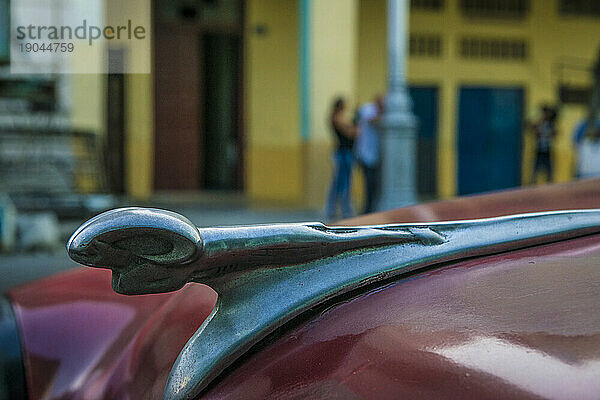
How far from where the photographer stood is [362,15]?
12383mm

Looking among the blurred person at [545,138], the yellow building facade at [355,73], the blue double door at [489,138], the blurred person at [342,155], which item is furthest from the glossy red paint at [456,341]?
the blue double door at [489,138]

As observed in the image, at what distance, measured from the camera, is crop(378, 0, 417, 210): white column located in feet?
23.9

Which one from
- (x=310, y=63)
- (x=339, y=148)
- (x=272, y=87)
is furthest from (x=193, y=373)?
(x=272, y=87)

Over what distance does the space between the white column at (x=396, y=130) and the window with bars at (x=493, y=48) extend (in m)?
5.66

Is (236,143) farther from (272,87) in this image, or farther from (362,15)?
(362,15)

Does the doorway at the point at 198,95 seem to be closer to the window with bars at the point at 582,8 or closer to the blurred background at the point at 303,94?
the blurred background at the point at 303,94

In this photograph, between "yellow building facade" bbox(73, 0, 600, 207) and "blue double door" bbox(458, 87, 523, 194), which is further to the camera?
"blue double door" bbox(458, 87, 523, 194)

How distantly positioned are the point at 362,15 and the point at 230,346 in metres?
12.3

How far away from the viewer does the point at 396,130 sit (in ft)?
24.3

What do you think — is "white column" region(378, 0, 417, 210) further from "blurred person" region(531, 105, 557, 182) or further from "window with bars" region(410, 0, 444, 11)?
"window with bars" region(410, 0, 444, 11)

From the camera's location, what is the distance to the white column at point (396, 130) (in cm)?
727

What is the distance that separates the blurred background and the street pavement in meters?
0.08

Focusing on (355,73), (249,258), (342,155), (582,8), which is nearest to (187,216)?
(342,155)


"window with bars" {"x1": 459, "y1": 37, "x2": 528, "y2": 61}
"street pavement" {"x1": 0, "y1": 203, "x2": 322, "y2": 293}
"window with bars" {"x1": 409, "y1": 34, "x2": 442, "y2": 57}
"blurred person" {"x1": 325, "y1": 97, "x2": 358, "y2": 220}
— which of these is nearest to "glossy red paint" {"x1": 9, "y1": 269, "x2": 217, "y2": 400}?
"street pavement" {"x1": 0, "y1": 203, "x2": 322, "y2": 293}
